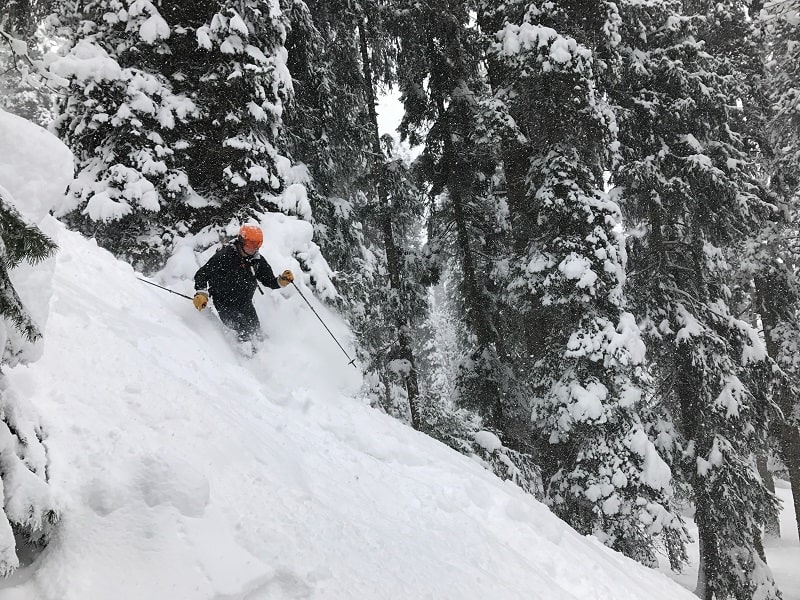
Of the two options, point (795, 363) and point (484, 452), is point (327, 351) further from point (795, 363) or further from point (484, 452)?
point (795, 363)

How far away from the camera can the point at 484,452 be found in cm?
1130

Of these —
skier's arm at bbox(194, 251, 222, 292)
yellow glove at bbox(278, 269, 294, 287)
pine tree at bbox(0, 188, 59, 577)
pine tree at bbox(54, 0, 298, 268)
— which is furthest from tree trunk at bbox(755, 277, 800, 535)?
pine tree at bbox(0, 188, 59, 577)

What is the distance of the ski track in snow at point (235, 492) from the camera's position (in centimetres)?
279

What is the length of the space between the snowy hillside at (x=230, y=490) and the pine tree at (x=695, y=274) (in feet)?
26.7

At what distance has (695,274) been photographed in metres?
13.9

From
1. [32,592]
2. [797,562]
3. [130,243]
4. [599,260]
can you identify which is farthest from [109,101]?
[797,562]

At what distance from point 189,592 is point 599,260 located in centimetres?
968

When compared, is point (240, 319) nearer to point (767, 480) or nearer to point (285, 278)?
point (285, 278)

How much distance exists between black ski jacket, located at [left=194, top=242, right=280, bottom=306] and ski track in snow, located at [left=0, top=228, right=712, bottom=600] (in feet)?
2.31

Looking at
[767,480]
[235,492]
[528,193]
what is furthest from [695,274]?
[767,480]

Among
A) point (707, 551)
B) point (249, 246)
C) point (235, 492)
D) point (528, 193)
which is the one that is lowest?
point (707, 551)

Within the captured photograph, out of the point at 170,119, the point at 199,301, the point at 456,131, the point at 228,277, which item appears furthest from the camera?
the point at 456,131

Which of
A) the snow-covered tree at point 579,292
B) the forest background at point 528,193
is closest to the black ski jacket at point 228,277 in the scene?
the forest background at point 528,193

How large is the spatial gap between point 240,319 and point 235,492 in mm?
4357
